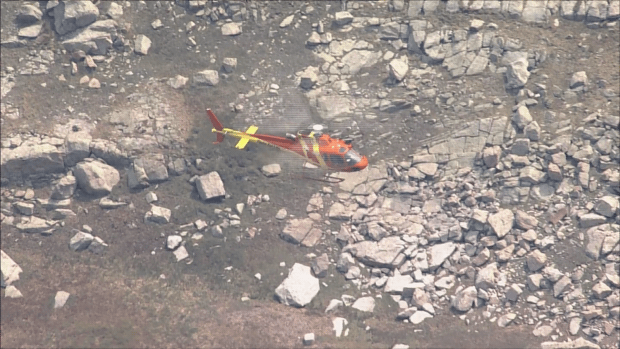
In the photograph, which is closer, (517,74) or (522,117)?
(522,117)

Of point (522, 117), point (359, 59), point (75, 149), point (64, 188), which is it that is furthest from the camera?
point (359, 59)

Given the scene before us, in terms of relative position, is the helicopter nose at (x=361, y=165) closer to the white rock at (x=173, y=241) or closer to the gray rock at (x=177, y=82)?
the white rock at (x=173, y=241)

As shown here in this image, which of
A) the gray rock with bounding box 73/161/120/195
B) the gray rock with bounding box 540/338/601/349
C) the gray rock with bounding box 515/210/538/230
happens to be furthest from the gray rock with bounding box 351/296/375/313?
the gray rock with bounding box 73/161/120/195

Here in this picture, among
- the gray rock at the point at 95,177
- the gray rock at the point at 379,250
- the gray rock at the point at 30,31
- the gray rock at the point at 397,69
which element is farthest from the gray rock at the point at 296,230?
the gray rock at the point at 30,31

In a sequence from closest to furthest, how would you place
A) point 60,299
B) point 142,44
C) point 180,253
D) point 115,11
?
point 60,299 < point 180,253 < point 142,44 < point 115,11

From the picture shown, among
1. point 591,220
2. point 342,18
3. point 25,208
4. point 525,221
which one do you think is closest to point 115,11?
point 25,208

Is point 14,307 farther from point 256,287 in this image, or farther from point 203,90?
point 203,90

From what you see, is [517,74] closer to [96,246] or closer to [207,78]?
[207,78]
